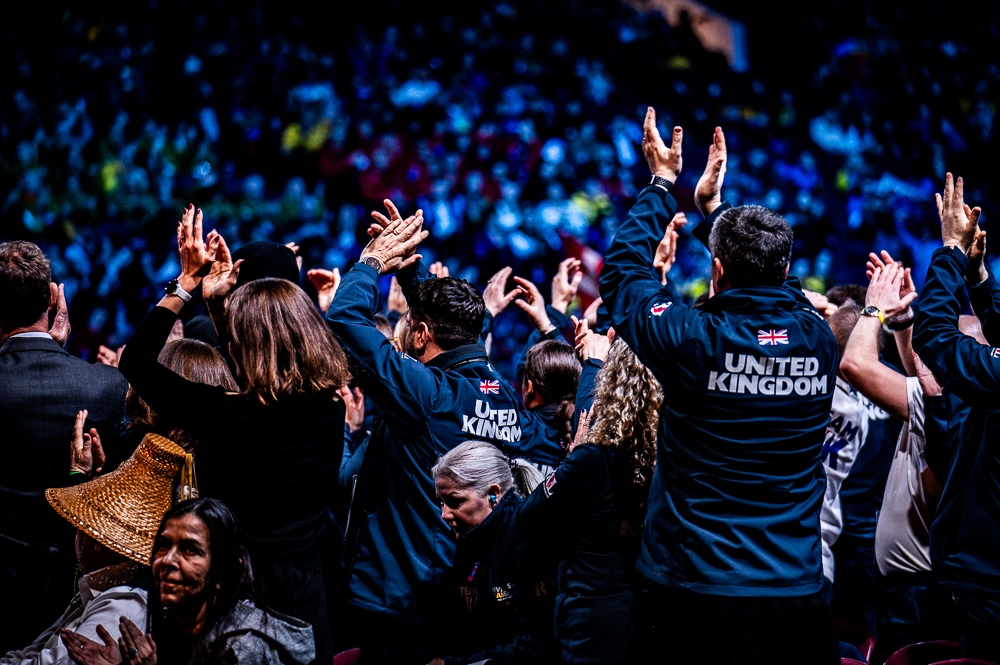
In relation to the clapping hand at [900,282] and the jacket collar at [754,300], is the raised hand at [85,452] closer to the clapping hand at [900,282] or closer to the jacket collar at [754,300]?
the jacket collar at [754,300]

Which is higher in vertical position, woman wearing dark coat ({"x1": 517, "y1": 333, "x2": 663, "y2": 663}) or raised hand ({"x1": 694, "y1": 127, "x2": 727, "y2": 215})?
raised hand ({"x1": 694, "y1": 127, "x2": 727, "y2": 215})

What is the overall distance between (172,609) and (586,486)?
3.05 ft

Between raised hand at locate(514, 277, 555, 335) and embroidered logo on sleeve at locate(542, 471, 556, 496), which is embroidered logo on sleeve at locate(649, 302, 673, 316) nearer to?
embroidered logo on sleeve at locate(542, 471, 556, 496)

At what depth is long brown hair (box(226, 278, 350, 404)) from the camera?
1915 millimetres

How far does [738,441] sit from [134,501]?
134 centimetres

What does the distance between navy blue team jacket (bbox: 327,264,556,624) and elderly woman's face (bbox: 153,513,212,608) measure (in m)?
0.63

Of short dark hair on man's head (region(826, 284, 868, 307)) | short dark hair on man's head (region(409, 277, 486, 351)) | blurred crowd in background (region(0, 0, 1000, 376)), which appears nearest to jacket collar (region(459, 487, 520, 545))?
short dark hair on man's head (region(409, 277, 486, 351))

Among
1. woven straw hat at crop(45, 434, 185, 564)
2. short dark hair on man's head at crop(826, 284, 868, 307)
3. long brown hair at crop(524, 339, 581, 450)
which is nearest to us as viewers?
woven straw hat at crop(45, 434, 185, 564)

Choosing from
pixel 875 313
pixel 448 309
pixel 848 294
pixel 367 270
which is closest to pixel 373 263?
pixel 367 270

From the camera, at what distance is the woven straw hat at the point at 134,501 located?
199cm

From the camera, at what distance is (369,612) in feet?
7.75

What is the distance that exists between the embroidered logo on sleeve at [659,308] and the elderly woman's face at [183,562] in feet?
3.26

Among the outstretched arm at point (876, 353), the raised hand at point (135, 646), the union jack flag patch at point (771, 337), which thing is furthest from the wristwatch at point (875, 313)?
the raised hand at point (135, 646)

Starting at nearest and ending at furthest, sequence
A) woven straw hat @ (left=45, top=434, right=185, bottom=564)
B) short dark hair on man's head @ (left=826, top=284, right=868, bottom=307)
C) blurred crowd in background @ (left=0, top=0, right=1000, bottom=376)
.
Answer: woven straw hat @ (left=45, top=434, right=185, bottom=564), short dark hair on man's head @ (left=826, top=284, right=868, bottom=307), blurred crowd in background @ (left=0, top=0, right=1000, bottom=376)
